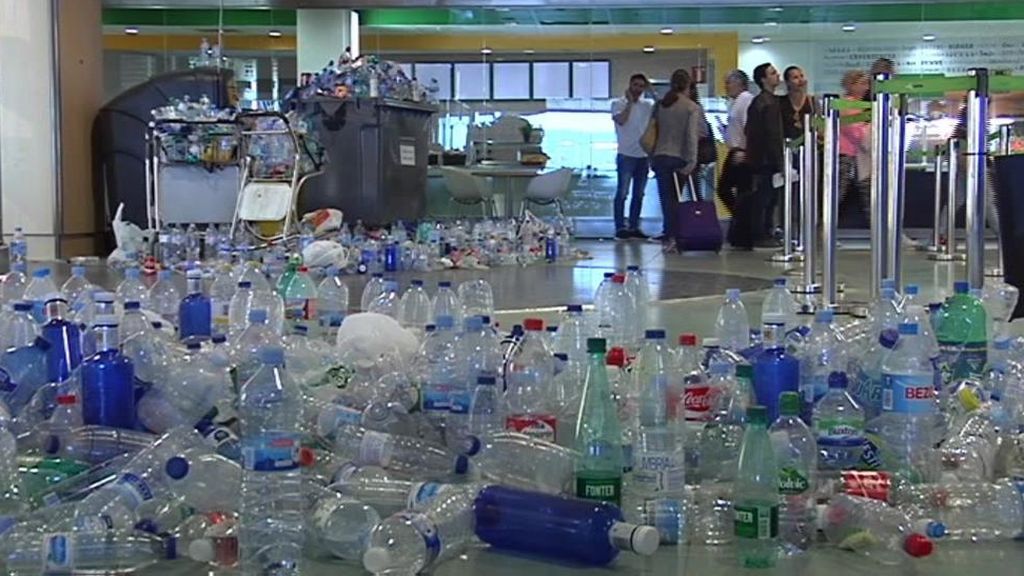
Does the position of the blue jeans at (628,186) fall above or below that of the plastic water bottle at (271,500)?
above

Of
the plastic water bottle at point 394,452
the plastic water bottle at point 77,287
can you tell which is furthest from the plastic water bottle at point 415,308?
the plastic water bottle at point 394,452

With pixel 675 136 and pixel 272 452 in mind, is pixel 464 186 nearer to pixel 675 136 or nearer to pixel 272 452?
pixel 675 136

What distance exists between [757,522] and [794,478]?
0.17 metres

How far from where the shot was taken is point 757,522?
2.26 metres

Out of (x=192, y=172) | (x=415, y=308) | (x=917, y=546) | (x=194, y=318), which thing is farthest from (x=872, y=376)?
(x=192, y=172)

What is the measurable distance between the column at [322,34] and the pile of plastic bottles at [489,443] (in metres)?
11.9

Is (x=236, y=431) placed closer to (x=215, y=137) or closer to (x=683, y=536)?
(x=683, y=536)

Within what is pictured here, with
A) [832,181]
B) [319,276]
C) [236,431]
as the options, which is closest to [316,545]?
[236,431]

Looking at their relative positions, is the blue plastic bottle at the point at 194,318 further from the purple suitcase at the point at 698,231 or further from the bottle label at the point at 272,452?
the purple suitcase at the point at 698,231

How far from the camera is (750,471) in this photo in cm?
229

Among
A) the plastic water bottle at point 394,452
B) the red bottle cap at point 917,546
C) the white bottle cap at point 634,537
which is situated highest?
the plastic water bottle at point 394,452

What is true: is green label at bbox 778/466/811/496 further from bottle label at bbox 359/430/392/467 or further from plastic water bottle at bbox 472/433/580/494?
bottle label at bbox 359/430/392/467

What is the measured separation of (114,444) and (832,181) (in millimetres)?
3961

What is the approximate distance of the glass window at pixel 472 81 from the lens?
15.5 metres
